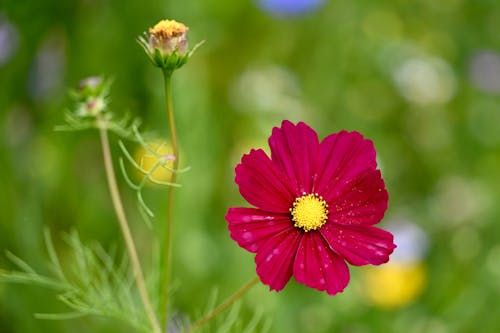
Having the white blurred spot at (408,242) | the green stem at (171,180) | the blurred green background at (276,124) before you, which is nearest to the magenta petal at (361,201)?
the green stem at (171,180)

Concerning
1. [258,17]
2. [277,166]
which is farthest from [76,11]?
[277,166]

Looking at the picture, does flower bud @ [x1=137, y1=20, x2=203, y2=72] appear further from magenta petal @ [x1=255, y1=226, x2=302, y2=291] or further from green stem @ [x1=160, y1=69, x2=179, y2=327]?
magenta petal @ [x1=255, y1=226, x2=302, y2=291]

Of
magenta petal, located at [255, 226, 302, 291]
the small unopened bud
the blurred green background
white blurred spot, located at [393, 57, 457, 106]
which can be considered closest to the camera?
magenta petal, located at [255, 226, 302, 291]

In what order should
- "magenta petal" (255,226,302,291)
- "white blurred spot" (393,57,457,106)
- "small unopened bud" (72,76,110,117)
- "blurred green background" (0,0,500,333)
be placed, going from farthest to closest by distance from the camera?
"white blurred spot" (393,57,457,106) → "blurred green background" (0,0,500,333) → "small unopened bud" (72,76,110,117) → "magenta petal" (255,226,302,291)

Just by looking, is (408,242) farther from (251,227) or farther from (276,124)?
(251,227)

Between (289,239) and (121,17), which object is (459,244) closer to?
(121,17)

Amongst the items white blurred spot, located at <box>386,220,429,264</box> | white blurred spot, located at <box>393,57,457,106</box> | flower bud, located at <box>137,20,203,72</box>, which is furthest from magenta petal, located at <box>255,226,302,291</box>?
white blurred spot, located at <box>393,57,457,106</box>
